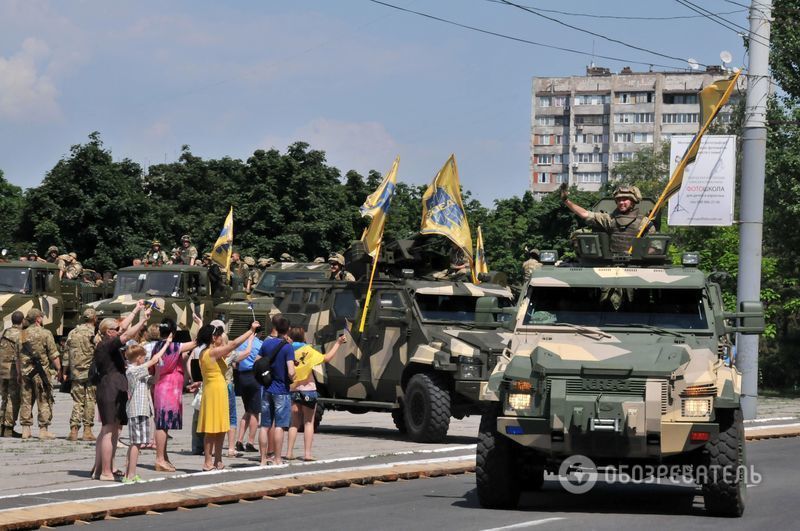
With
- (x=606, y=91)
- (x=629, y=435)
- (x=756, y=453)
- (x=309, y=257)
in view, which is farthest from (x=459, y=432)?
(x=606, y=91)

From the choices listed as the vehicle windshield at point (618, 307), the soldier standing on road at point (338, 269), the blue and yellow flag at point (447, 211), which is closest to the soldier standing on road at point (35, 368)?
the soldier standing on road at point (338, 269)

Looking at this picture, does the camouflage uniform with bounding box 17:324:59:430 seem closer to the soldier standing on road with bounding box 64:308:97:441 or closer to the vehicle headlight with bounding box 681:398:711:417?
the soldier standing on road with bounding box 64:308:97:441

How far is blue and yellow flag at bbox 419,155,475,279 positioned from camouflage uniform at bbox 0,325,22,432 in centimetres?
664

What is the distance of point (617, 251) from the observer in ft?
49.5

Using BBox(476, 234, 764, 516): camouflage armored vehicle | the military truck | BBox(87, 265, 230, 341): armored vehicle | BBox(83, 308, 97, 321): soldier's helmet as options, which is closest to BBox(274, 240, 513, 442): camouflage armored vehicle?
BBox(83, 308, 97, 321): soldier's helmet

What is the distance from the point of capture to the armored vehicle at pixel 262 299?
98.0 feet

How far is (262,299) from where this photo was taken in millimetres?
30453

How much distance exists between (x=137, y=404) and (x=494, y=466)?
4.55 meters

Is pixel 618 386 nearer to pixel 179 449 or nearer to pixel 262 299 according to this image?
pixel 179 449

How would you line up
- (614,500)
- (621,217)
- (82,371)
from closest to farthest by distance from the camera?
(614,500) < (621,217) < (82,371)

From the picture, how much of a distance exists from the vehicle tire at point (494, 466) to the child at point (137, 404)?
4190 mm

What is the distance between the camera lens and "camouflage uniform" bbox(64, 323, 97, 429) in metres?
19.7

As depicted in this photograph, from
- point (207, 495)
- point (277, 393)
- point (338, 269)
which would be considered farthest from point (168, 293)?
point (207, 495)

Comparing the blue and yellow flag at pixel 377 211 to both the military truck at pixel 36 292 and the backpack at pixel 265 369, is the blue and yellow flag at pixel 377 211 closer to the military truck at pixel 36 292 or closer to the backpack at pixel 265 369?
the backpack at pixel 265 369
